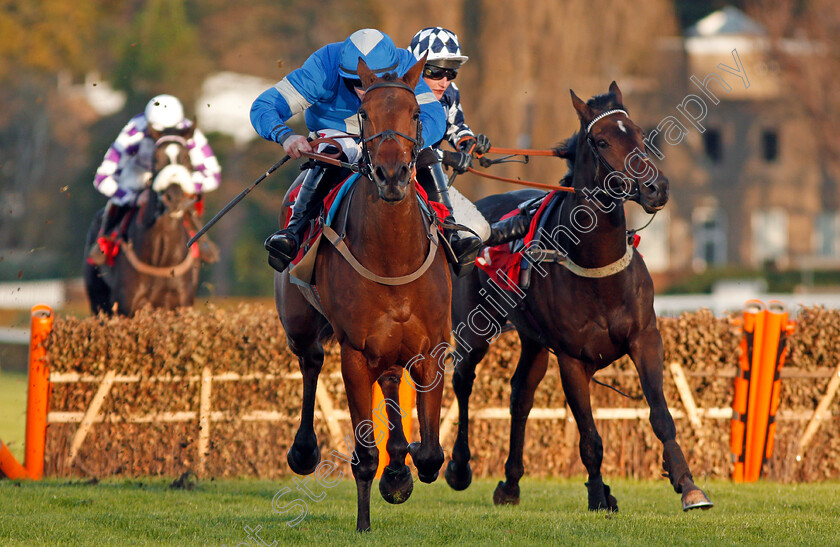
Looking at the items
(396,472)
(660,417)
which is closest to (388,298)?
(396,472)

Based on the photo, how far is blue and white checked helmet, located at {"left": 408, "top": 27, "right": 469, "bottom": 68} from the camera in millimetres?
6516

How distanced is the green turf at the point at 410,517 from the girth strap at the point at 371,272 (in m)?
1.22

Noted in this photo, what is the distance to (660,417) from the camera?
19.4 ft

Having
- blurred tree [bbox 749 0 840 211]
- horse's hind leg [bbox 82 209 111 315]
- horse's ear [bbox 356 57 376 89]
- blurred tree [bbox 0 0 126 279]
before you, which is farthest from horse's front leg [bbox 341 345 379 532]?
blurred tree [bbox 749 0 840 211]

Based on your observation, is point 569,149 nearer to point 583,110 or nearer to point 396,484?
point 583,110

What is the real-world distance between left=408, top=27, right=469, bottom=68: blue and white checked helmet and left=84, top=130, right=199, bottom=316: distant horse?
352cm

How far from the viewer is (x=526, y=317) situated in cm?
684

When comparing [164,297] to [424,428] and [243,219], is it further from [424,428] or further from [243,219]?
[243,219]

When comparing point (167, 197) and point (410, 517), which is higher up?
point (167, 197)

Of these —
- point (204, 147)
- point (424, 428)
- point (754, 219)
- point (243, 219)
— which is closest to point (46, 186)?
point (243, 219)

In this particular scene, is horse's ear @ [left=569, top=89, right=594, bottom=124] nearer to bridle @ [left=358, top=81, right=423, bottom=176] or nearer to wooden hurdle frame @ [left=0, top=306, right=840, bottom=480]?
bridle @ [left=358, top=81, right=423, bottom=176]

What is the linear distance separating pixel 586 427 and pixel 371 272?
189cm

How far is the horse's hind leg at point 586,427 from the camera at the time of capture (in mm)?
6363

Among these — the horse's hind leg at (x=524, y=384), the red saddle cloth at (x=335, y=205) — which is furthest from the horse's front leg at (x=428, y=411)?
the horse's hind leg at (x=524, y=384)
